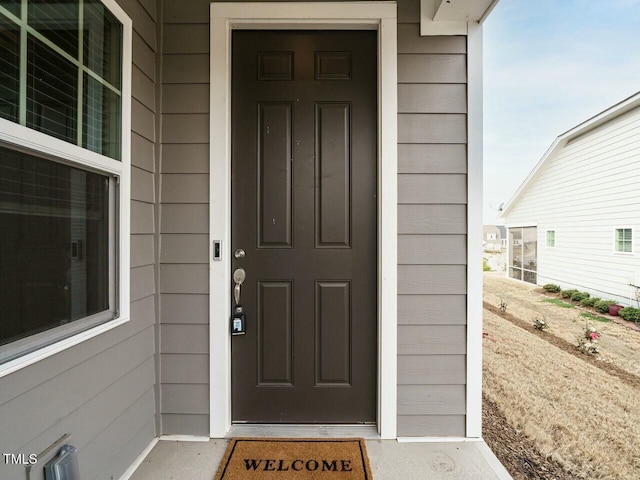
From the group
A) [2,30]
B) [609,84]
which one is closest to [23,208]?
[2,30]

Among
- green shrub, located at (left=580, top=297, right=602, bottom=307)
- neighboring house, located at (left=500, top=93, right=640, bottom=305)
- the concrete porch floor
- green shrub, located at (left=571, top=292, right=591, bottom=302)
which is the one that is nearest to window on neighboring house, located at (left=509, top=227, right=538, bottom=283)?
neighboring house, located at (left=500, top=93, right=640, bottom=305)

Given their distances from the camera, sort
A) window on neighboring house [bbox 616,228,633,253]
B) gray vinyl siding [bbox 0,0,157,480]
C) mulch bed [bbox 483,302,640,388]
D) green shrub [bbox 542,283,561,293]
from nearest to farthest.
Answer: gray vinyl siding [bbox 0,0,157,480] < window on neighboring house [bbox 616,228,633,253] < mulch bed [bbox 483,302,640,388] < green shrub [bbox 542,283,561,293]

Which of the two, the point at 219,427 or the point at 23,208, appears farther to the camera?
the point at 219,427

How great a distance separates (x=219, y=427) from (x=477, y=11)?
8.58 ft

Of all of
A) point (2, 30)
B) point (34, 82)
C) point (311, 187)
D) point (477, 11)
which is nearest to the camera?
point (2, 30)

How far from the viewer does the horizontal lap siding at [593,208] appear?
1579 millimetres

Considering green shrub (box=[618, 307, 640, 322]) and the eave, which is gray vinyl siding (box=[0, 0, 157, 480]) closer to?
the eave

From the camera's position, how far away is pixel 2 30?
0.88m

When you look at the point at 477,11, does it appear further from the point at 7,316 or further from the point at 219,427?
the point at 219,427

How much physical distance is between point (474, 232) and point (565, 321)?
3.35 feet

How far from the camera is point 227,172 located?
173 cm

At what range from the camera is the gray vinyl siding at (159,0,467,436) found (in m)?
1.72

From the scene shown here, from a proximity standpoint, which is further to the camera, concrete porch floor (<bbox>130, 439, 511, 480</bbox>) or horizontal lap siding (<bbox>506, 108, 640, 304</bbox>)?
horizontal lap siding (<bbox>506, 108, 640, 304</bbox>)

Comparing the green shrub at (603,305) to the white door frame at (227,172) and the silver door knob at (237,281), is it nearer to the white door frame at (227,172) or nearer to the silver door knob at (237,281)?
the white door frame at (227,172)
